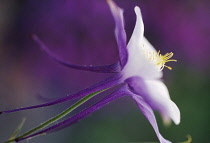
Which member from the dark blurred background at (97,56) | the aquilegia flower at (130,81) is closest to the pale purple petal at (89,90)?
the aquilegia flower at (130,81)

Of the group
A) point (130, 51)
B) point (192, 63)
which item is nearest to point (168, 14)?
point (192, 63)

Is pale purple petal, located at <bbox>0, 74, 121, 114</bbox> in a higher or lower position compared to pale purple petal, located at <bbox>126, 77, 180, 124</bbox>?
higher

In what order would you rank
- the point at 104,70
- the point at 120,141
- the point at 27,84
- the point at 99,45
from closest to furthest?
the point at 104,70 < the point at 120,141 < the point at 27,84 < the point at 99,45

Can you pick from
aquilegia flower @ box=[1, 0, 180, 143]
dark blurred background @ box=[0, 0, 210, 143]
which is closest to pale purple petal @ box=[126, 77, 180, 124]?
aquilegia flower @ box=[1, 0, 180, 143]

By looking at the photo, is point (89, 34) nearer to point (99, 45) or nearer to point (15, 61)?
point (99, 45)

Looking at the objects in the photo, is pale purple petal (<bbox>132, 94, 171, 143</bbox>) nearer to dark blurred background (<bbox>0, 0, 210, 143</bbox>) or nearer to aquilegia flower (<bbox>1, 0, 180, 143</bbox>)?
aquilegia flower (<bbox>1, 0, 180, 143</bbox>)

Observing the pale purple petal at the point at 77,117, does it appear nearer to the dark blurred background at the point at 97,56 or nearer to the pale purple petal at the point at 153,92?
the pale purple petal at the point at 153,92

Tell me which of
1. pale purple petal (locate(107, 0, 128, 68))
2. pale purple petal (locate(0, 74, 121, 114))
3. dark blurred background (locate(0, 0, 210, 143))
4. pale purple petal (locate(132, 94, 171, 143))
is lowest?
pale purple petal (locate(132, 94, 171, 143))

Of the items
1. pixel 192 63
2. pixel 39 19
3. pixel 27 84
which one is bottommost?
pixel 192 63
